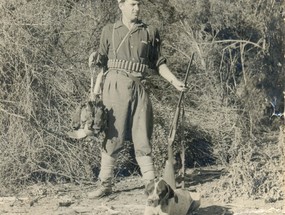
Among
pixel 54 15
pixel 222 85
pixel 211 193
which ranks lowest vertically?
pixel 211 193

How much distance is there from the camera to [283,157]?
22.7ft

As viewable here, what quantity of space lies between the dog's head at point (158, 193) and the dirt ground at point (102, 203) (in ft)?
2.52

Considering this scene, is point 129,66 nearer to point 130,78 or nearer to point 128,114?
point 130,78

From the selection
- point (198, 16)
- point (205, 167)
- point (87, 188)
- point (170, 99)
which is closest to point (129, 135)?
point (87, 188)

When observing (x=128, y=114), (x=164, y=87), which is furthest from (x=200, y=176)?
(x=128, y=114)

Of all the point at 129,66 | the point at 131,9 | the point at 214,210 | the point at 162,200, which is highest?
the point at 131,9

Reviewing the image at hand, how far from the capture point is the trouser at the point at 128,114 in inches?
221

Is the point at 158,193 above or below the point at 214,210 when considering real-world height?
above

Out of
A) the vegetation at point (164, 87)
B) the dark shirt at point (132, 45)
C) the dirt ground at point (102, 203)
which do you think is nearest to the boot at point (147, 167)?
the dirt ground at point (102, 203)

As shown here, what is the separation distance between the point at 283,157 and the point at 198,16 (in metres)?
2.38

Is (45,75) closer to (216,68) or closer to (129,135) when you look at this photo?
(129,135)

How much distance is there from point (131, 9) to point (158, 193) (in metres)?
1.84

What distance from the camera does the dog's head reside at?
4.82m

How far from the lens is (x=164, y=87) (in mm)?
7457
